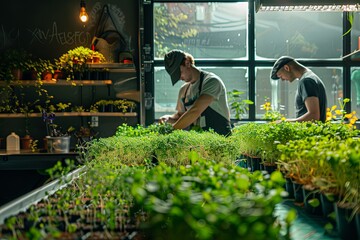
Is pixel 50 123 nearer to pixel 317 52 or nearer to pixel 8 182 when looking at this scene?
pixel 8 182

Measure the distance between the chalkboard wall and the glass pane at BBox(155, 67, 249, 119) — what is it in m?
0.49

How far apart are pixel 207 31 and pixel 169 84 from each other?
840mm

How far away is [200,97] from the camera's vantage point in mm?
4480

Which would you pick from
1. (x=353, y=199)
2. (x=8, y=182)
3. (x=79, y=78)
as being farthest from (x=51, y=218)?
(x=79, y=78)

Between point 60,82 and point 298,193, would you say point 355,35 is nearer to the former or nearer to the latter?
point 60,82

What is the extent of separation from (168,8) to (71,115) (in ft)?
6.02

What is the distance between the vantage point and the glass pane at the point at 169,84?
655 cm

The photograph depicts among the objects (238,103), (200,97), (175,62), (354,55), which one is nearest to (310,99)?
(200,97)

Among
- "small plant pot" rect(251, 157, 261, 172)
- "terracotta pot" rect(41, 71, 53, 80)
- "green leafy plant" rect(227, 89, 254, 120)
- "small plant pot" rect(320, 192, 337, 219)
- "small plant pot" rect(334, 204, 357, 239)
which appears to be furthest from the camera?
"green leafy plant" rect(227, 89, 254, 120)

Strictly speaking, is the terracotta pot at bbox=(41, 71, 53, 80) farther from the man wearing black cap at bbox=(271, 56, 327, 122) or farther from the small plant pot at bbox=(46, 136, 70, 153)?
the man wearing black cap at bbox=(271, 56, 327, 122)

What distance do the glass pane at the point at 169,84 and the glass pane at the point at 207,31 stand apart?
18 cm

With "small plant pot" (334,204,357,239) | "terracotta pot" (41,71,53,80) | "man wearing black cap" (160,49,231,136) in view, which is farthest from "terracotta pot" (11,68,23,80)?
"small plant pot" (334,204,357,239)

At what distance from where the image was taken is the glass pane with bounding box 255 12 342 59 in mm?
6508

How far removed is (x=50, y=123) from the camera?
6266mm
